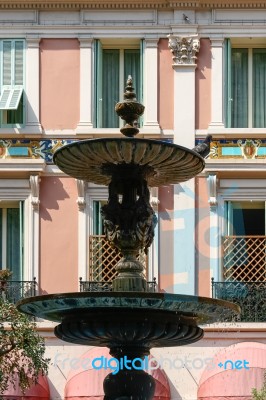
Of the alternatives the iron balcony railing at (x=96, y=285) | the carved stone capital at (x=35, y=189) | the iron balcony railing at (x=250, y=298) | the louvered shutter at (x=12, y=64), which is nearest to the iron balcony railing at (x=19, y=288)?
the iron balcony railing at (x=96, y=285)

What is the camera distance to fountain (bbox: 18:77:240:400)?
2112cm

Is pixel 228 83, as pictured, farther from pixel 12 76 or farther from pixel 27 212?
pixel 27 212

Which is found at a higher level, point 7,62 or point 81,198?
point 7,62

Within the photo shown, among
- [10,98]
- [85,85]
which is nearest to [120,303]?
[10,98]

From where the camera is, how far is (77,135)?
3738 centimetres

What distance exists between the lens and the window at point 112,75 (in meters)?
37.8

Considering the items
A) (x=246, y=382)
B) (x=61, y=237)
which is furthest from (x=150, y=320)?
(x=61, y=237)

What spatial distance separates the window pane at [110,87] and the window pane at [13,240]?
9.54ft

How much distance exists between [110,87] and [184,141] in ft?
7.24

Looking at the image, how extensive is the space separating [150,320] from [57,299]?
1249 millimetres

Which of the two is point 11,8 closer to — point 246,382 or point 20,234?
point 20,234

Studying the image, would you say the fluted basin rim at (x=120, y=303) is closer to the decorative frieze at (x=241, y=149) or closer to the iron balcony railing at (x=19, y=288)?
the iron balcony railing at (x=19, y=288)

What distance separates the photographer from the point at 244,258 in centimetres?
3681

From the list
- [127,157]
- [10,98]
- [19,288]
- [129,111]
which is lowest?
[127,157]
